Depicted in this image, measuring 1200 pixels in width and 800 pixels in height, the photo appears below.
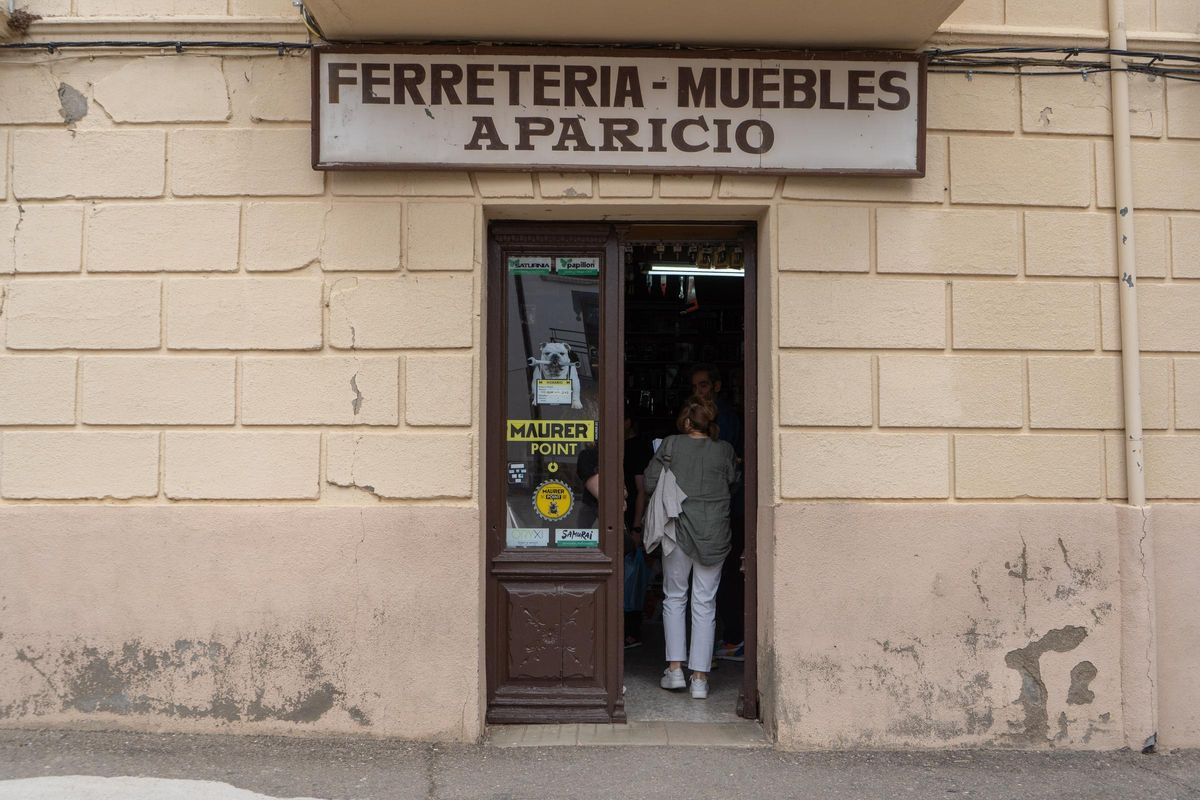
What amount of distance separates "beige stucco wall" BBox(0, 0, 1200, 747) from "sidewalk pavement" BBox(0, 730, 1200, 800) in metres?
0.13

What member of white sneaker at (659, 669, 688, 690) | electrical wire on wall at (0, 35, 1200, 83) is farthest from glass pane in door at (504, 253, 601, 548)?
electrical wire on wall at (0, 35, 1200, 83)

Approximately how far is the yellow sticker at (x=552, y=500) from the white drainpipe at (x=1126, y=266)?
2.91 m

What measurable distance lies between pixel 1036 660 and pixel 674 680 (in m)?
1.98

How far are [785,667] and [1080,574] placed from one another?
1.58 m

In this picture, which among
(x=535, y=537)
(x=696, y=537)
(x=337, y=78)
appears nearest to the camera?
(x=337, y=78)

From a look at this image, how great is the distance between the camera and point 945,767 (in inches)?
177

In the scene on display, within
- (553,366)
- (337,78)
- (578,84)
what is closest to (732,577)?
(553,366)

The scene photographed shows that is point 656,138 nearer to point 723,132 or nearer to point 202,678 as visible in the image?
point 723,132

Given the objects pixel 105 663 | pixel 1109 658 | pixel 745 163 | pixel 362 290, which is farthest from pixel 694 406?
pixel 105 663

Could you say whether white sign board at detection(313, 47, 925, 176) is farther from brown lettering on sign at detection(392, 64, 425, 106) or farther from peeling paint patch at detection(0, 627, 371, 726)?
peeling paint patch at detection(0, 627, 371, 726)

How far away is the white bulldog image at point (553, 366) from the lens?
201 inches

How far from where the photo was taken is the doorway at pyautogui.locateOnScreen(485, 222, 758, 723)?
5023 millimetres

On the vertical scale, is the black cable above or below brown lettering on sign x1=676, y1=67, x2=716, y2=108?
above

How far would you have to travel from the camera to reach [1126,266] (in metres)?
4.74
